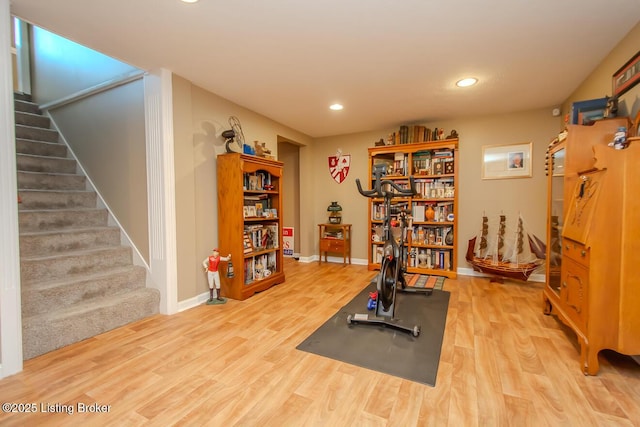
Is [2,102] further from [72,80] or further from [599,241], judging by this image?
[599,241]

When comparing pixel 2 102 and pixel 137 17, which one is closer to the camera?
pixel 2 102

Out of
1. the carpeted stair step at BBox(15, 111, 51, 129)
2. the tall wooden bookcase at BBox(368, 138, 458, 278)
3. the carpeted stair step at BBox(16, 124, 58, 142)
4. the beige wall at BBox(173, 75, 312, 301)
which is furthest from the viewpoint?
the tall wooden bookcase at BBox(368, 138, 458, 278)

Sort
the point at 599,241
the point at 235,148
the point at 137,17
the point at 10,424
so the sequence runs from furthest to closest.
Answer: the point at 235,148, the point at 137,17, the point at 599,241, the point at 10,424

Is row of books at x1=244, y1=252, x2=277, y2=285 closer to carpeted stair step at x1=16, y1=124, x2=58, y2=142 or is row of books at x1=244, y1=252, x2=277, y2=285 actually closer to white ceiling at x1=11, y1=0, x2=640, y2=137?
white ceiling at x1=11, y1=0, x2=640, y2=137

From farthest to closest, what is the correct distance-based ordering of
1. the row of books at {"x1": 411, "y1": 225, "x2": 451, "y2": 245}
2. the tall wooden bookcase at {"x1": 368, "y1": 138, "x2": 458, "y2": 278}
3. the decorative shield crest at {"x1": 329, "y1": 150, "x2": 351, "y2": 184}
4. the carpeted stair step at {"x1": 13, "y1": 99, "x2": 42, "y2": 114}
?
the decorative shield crest at {"x1": 329, "y1": 150, "x2": 351, "y2": 184}
the row of books at {"x1": 411, "y1": 225, "x2": 451, "y2": 245}
the tall wooden bookcase at {"x1": 368, "y1": 138, "x2": 458, "y2": 278}
the carpeted stair step at {"x1": 13, "y1": 99, "x2": 42, "y2": 114}

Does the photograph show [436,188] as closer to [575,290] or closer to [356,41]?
[575,290]

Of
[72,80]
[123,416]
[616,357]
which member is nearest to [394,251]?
[616,357]

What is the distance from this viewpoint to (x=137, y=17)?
5.94ft

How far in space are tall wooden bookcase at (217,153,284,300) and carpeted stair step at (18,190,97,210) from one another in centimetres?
156

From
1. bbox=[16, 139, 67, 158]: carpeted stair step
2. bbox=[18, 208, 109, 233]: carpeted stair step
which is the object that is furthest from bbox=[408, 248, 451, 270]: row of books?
bbox=[16, 139, 67, 158]: carpeted stair step

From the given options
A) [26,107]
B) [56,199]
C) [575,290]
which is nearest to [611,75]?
[575,290]

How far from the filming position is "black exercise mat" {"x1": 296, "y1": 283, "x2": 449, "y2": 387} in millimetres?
1750

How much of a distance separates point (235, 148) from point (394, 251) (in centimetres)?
227

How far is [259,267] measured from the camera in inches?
134
